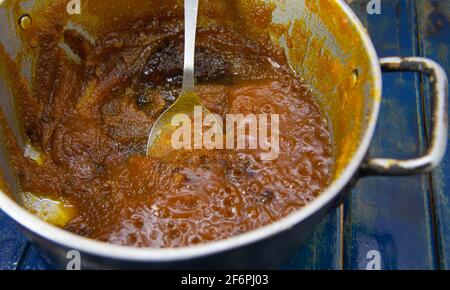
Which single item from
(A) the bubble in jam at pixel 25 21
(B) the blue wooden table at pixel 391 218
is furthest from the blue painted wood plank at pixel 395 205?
(A) the bubble in jam at pixel 25 21

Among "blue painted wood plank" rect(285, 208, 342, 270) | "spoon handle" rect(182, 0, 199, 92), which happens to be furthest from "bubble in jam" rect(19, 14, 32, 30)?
"blue painted wood plank" rect(285, 208, 342, 270)

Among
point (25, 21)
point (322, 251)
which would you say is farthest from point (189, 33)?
point (322, 251)

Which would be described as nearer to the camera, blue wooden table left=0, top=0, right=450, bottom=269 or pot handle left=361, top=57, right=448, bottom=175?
pot handle left=361, top=57, right=448, bottom=175

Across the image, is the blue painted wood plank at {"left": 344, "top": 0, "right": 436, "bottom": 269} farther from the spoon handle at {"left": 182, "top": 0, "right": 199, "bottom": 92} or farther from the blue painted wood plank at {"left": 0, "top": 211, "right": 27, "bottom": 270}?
the blue painted wood plank at {"left": 0, "top": 211, "right": 27, "bottom": 270}

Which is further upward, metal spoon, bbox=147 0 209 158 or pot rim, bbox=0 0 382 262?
metal spoon, bbox=147 0 209 158

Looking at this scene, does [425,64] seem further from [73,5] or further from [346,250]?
[73,5]

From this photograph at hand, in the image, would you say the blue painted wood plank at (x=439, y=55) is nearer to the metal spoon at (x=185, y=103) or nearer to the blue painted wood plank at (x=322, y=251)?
the blue painted wood plank at (x=322, y=251)
